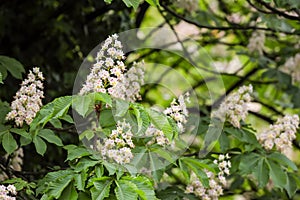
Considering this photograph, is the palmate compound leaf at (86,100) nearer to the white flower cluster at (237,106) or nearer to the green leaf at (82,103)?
the green leaf at (82,103)

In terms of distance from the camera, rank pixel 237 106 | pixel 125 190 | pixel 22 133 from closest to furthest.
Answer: pixel 125 190 → pixel 22 133 → pixel 237 106

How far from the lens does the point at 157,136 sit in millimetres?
2141

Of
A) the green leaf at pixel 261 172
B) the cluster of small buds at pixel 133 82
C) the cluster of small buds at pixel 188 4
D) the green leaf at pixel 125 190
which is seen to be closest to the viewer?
the green leaf at pixel 125 190

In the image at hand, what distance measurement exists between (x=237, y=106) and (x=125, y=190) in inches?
36.1

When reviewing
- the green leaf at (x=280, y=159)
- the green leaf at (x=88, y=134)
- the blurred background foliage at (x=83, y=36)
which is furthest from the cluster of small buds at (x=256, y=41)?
the green leaf at (x=88, y=134)

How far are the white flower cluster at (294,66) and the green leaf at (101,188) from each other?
2024mm

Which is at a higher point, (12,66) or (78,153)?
(12,66)

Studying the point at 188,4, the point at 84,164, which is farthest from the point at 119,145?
the point at 188,4

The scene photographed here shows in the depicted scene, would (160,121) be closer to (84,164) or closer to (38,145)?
(84,164)

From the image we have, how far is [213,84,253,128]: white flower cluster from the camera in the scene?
257 centimetres

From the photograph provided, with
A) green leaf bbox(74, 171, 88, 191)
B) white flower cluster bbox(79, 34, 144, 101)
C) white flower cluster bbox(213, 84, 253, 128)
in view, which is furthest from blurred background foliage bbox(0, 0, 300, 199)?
green leaf bbox(74, 171, 88, 191)

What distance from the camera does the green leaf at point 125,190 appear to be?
5.81ft

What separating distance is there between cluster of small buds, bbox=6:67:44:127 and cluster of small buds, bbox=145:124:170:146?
0.40m

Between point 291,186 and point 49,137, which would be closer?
point 49,137
